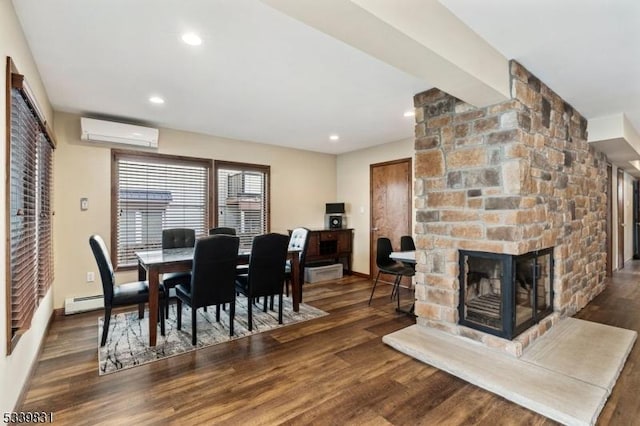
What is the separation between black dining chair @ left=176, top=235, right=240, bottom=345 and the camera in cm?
278

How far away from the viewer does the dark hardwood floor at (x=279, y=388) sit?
186cm

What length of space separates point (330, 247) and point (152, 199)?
9.82 feet

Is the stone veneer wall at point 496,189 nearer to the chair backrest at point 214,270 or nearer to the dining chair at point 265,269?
the dining chair at point 265,269

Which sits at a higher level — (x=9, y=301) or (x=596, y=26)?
(x=596, y=26)

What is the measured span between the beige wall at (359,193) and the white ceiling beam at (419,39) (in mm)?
3067

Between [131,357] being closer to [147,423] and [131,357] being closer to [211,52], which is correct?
[147,423]

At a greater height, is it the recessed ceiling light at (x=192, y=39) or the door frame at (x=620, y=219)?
the recessed ceiling light at (x=192, y=39)

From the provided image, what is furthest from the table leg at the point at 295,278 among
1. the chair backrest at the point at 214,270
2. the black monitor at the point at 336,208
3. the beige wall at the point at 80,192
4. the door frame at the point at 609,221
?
the door frame at the point at 609,221

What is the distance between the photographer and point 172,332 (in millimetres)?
3121

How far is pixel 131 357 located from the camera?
2.59 m

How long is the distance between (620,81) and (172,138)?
5050 mm

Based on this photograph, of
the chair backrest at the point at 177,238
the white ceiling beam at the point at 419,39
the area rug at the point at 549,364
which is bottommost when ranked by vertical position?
the area rug at the point at 549,364

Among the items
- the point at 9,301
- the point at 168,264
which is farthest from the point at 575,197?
the point at 9,301

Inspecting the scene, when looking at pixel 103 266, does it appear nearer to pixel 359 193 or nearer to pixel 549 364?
pixel 549 364
